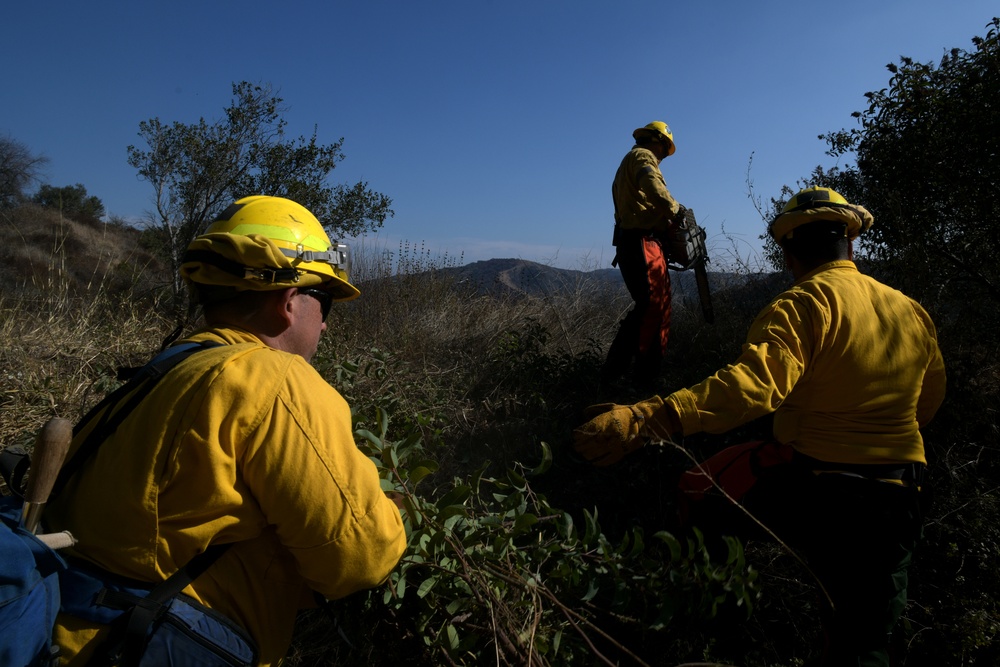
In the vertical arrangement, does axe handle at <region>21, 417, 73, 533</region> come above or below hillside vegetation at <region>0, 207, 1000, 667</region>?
above

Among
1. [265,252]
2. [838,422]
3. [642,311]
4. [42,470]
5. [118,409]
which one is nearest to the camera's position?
[42,470]

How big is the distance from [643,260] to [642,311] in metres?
0.40

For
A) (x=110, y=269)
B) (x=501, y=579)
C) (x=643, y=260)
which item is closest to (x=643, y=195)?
(x=643, y=260)

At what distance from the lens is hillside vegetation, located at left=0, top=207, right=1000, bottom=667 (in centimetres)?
191

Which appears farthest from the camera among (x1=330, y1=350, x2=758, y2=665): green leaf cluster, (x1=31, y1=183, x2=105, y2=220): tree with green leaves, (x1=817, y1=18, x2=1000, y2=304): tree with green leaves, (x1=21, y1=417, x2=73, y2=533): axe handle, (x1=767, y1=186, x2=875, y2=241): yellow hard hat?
(x1=31, y1=183, x2=105, y2=220): tree with green leaves

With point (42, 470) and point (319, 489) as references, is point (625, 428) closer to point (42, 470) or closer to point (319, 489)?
point (319, 489)

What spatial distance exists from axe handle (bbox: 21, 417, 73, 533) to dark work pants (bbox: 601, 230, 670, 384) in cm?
409

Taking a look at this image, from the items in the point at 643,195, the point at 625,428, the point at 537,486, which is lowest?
the point at 537,486

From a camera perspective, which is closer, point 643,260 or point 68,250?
point 643,260

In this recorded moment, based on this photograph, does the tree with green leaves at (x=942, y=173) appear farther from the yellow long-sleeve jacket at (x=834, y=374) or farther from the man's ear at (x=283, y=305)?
the man's ear at (x=283, y=305)

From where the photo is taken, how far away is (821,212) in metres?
2.29

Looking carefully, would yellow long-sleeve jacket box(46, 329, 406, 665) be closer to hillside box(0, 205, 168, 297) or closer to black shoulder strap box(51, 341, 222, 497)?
black shoulder strap box(51, 341, 222, 497)

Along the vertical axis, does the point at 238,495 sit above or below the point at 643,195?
below

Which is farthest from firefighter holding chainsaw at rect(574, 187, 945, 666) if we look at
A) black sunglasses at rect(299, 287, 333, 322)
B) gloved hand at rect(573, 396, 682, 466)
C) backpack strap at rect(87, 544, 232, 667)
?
backpack strap at rect(87, 544, 232, 667)
